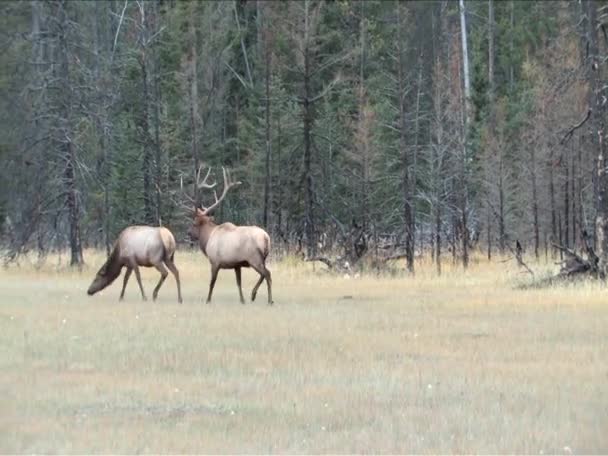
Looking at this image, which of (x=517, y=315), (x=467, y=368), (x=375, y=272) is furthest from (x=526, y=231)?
(x=467, y=368)

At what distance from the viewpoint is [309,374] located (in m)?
11.1

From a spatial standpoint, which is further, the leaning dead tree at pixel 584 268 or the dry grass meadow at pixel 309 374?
the leaning dead tree at pixel 584 268

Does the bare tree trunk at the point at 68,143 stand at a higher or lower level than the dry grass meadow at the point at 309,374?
higher

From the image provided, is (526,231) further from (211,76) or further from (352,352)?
(352,352)

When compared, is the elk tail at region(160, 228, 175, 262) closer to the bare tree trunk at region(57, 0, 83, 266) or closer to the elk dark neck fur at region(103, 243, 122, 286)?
the elk dark neck fur at region(103, 243, 122, 286)

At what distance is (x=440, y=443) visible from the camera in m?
8.18

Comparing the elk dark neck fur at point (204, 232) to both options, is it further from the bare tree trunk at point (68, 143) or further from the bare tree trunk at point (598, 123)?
the bare tree trunk at point (598, 123)

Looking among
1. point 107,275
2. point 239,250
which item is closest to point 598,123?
point 239,250

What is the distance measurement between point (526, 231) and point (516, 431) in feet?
95.9

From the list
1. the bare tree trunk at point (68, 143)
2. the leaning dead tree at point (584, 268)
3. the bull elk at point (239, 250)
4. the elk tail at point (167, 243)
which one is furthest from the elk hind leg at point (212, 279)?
the bare tree trunk at point (68, 143)

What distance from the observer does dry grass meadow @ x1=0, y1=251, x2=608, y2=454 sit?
8391 millimetres

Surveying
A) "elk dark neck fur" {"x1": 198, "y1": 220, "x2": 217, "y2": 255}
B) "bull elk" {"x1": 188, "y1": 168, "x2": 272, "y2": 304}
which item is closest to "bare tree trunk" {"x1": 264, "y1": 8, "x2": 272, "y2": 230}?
"elk dark neck fur" {"x1": 198, "y1": 220, "x2": 217, "y2": 255}

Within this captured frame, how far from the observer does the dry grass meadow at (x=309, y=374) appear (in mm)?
8391

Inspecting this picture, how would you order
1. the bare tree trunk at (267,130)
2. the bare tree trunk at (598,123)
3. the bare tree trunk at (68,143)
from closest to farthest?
the bare tree trunk at (598,123) → the bare tree trunk at (68,143) → the bare tree trunk at (267,130)
